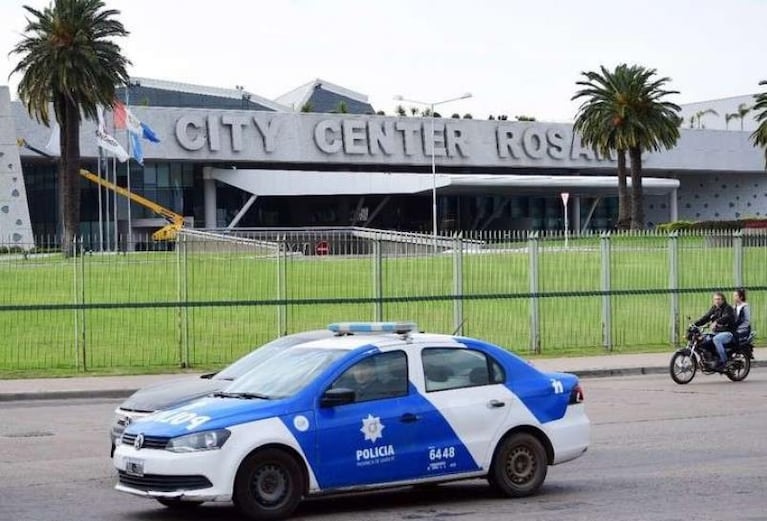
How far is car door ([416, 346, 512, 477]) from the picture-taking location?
11.2 m

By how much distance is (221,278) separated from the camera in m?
31.1

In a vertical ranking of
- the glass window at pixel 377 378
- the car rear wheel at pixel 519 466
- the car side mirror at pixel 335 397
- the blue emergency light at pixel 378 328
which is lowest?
the car rear wheel at pixel 519 466

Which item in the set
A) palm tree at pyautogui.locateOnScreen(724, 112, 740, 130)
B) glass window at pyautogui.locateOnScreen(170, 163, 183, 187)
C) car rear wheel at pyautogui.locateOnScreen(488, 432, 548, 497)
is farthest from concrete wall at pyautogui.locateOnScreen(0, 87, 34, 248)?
palm tree at pyautogui.locateOnScreen(724, 112, 740, 130)

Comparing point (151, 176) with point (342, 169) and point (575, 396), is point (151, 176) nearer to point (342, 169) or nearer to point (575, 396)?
point (342, 169)

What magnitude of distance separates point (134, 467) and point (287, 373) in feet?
5.14

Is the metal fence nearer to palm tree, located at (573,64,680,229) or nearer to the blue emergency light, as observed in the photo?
the blue emergency light

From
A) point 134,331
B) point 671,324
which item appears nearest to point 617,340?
point 671,324

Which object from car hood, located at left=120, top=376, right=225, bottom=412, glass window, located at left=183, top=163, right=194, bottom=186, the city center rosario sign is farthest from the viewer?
glass window, located at left=183, top=163, right=194, bottom=186

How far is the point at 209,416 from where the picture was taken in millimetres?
10430

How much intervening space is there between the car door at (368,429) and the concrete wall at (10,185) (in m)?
60.4

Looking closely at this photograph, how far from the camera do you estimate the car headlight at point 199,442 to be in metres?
10.2

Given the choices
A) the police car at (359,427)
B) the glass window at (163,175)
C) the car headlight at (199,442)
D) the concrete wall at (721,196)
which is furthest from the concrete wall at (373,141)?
the car headlight at (199,442)

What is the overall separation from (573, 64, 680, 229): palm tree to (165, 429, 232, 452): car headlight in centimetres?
5993

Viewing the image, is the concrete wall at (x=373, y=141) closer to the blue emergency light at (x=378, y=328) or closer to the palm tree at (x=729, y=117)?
the palm tree at (x=729, y=117)
